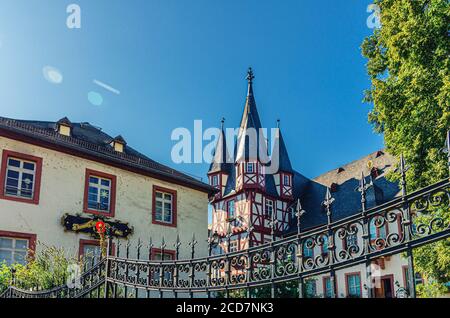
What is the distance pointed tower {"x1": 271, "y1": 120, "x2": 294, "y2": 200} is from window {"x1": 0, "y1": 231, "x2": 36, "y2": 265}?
74.7ft

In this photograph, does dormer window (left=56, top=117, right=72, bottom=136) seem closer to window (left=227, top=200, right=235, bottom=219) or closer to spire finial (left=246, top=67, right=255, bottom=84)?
window (left=227, top=200, right=235, bottom=219)

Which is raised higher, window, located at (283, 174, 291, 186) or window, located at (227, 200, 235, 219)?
window, located at (283, 174, 291, 186)

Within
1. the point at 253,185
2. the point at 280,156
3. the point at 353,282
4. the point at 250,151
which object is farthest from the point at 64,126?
the point at 280,156

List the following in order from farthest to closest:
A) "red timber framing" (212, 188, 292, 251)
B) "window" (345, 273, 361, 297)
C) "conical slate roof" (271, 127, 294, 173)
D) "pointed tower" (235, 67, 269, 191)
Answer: "conical slate roof" (271, 127, 294, 173)
"pointed tower" (235, 67, 269, 191)
"red timber framing" (212, 188, 292, 251)
"window" (345, 273, 361, 297)

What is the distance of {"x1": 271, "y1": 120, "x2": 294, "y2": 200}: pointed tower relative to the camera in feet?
118

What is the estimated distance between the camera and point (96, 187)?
17734 mm

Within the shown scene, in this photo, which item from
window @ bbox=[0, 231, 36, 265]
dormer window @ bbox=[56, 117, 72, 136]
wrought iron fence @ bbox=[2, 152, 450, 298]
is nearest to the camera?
wrought iron fence @ bbox=[2, 152, 450, 298]

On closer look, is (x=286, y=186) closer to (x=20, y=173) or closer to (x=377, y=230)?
(x=20, y=173)

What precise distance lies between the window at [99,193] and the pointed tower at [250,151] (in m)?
16.8

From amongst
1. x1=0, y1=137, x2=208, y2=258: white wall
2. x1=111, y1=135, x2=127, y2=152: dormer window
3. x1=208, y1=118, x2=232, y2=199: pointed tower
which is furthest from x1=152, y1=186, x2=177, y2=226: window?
x1=208, y1=118, x2=232, y2=199: pointed tower

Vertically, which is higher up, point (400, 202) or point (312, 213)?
point (312, 213)

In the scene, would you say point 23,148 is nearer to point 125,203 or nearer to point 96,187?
point 96,187

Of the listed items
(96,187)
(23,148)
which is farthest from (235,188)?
(23,148)
